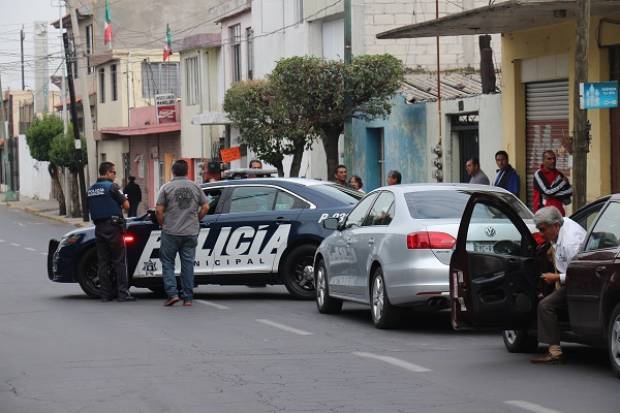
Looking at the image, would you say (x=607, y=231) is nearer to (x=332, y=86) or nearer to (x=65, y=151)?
(x=332, y=86)

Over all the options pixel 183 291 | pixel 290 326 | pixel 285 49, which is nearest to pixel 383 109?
pixel 285 49

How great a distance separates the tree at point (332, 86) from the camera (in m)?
31.4

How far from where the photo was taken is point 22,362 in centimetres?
1243

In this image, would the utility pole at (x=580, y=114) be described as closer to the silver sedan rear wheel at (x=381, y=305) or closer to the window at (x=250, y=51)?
the silver sedan rear wheel at (x=381, y=305)

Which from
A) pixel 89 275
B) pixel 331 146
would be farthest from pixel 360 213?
pixel 331 146

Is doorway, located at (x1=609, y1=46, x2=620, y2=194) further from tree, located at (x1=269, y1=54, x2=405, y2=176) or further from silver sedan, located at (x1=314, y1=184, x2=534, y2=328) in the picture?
tree, located at (x1=269, y1=54, x2=405, y2=176)

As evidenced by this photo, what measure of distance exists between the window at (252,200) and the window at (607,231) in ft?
25.7

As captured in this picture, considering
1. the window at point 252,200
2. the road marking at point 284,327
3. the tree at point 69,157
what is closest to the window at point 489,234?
the road marking at point 284,327

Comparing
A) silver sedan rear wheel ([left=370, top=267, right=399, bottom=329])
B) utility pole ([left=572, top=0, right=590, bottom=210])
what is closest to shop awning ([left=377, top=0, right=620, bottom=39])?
utility pole ([left=572, top=0, right=590, bottom=210])

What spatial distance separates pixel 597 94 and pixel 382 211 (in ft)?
15.4

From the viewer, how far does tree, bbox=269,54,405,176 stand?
103 feet

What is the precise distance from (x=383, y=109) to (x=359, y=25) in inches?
192

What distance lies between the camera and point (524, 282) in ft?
38.9

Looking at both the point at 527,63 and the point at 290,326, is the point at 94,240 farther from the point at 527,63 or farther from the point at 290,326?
the point at 527,63
